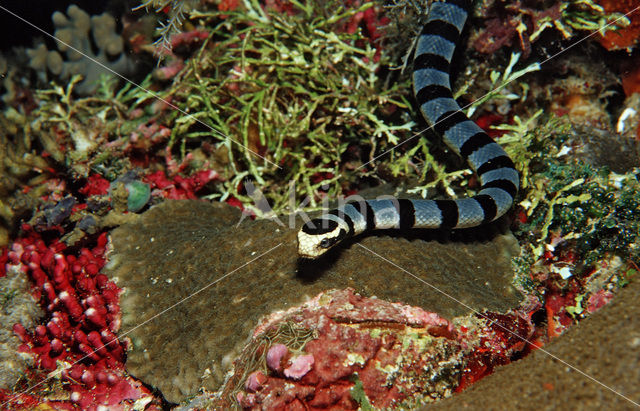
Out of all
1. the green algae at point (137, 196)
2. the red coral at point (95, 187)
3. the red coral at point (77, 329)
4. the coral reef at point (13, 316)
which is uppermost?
the green algae at point (137, 196)

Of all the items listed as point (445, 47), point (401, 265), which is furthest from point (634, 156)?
point (401, 265)

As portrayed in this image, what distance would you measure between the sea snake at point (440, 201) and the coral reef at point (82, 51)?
351cm

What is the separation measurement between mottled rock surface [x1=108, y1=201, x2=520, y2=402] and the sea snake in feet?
0.57

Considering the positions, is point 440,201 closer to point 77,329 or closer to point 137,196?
point 137,196

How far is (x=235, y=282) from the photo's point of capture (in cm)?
268

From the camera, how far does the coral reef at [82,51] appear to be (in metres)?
4.52

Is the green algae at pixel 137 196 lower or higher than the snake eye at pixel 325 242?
lower

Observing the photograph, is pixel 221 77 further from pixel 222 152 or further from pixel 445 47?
pixel 445 47

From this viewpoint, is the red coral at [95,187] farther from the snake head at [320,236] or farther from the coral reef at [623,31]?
the coral reef at [623,31]

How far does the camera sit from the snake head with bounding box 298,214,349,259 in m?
2.55

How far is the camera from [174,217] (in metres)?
3.50

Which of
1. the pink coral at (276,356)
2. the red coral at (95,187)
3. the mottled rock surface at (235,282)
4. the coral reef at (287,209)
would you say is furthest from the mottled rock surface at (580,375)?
the red coral at (95,187)

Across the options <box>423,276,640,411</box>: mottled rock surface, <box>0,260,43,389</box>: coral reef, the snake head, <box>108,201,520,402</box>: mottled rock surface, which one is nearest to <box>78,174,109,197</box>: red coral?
<box>108,201,520,402</box>: mottled rock surface

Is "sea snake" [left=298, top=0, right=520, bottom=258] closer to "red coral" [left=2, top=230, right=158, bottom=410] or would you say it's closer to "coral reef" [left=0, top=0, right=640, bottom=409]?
"coral reef" [left=0, top=0, right=640, bottom=409]
